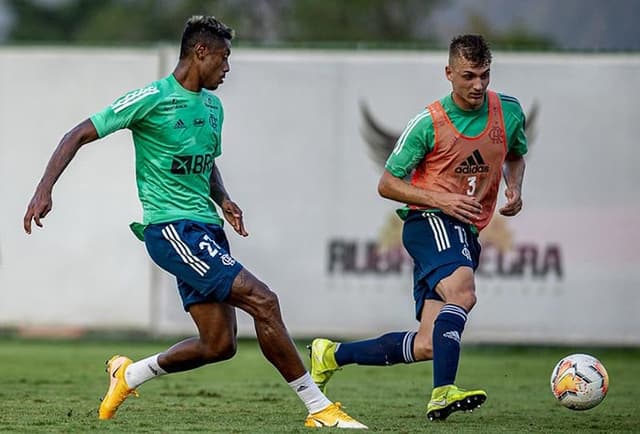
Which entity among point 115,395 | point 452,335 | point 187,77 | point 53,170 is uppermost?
point 187,77

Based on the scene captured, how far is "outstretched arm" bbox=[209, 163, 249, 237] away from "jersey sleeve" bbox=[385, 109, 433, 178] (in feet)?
3.29

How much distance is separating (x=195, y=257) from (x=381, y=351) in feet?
5.40

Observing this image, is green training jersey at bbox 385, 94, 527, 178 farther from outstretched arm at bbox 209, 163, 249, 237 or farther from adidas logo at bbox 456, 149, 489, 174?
outstretched arm at bbox 209, 163, 249, 237

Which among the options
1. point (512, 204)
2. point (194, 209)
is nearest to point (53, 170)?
point (194, 209)

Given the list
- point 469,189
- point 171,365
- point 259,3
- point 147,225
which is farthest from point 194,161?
point 259,3

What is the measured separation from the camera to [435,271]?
27.6ft

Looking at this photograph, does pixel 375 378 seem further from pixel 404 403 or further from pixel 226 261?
pixel 226 261

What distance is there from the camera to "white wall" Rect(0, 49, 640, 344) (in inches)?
610

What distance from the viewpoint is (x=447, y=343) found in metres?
8.10

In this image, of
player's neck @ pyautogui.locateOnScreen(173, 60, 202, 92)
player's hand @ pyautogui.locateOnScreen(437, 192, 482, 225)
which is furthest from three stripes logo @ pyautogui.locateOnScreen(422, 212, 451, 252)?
player's neck @ pyautogui.locateOnScreen(173, 60, 202, 92)

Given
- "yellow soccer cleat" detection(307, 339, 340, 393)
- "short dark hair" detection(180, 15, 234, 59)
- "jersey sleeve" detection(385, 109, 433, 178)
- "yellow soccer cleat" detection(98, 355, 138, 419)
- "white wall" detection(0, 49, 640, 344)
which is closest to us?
"short dark hair" detection(180, 15, 234, 59)

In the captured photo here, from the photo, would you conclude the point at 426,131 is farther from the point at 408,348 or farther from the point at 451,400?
the point at 451,400

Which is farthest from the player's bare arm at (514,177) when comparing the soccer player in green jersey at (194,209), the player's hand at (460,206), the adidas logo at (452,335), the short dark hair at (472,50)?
the soccer player in green jersey at (194,209)

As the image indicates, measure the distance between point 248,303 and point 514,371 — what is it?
6.35m
